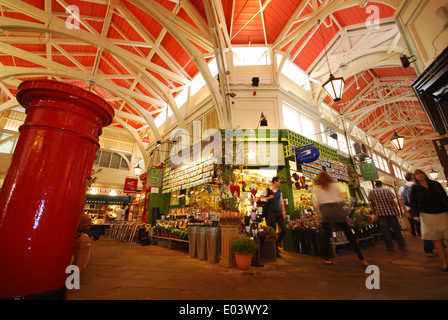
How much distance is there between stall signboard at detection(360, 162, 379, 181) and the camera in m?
10.4

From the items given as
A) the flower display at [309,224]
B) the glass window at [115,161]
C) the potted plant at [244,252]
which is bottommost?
Answer: the potted plant at [244,252]

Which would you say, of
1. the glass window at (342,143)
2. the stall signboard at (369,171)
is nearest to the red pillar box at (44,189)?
the stall signboard at (369,171)

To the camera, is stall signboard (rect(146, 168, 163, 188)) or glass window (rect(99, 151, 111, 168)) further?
glass window (rect(99, 151, 111, 168))

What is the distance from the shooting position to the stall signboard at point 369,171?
1037cm

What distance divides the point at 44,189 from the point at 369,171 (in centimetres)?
1331

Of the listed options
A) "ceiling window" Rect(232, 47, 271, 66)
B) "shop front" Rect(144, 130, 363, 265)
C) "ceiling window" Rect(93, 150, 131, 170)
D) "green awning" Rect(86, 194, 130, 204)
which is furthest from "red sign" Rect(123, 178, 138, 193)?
"ceiling window" Rect(232, 47, 271, 66)

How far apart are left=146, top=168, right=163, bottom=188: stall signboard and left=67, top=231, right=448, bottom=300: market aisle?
7109mm

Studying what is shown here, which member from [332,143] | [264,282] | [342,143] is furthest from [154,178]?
[342,143]

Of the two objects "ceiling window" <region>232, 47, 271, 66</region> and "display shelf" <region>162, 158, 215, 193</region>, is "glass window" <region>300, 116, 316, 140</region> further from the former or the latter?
"display shelf" <region>162, 158, 215, 193</region>

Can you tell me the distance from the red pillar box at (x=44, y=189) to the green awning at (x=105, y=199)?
Answer: 673 inches

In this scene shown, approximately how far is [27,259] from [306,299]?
8.57 feet

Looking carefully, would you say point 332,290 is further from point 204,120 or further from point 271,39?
point 271,39

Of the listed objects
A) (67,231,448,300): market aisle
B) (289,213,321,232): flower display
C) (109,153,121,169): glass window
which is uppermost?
(109,153,121,169): glass window

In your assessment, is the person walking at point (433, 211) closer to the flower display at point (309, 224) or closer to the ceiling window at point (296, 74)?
the flower display at point (309, 224)
